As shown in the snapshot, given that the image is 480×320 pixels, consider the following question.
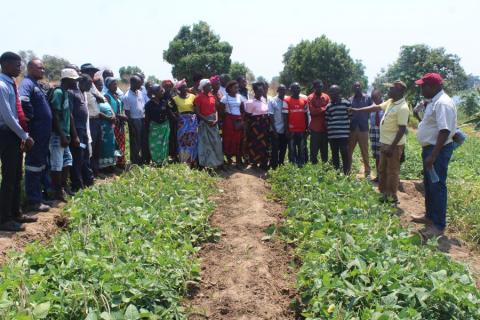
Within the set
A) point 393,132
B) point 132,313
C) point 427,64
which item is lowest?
point 132,313

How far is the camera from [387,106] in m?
6.67

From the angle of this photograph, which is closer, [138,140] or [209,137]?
[209,137]

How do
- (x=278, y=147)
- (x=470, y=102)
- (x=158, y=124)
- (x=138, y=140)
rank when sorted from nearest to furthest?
(x=158, y=124)
(x=138, y=140)
(x=278, y=147)
(x=470, y=102)

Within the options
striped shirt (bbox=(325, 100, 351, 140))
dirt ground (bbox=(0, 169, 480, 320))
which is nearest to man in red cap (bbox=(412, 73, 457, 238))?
dirt ground (bbox=(0, 169, 480, 320))

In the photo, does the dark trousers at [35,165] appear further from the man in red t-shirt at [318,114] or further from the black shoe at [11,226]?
the man in red t-shirt at [318,114]

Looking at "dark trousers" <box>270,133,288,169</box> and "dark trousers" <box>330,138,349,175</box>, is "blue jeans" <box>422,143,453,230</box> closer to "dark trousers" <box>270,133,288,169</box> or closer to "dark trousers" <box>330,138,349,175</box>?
"dark trousers" <box>330,138,349,175</box>

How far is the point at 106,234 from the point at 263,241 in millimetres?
1730

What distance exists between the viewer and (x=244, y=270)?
4.06m

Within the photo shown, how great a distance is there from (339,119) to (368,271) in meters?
4.96

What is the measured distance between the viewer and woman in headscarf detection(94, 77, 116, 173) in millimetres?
7539

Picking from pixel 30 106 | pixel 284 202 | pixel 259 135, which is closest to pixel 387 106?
pixel 284 202

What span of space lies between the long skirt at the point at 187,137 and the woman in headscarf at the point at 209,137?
0.11 metres

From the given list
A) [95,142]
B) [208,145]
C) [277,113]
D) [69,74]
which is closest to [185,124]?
[208,145]

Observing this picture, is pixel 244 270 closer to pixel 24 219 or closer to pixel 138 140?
pixel 24 219
